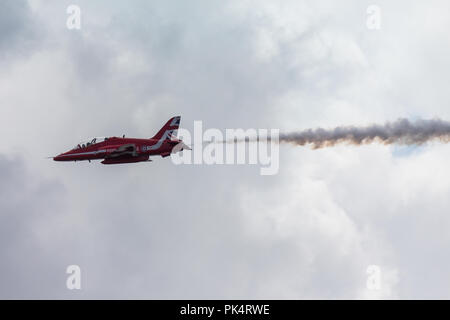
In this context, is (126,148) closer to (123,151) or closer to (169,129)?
(123,151)

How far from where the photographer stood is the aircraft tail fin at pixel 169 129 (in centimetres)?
10488

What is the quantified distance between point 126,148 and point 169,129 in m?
6.24

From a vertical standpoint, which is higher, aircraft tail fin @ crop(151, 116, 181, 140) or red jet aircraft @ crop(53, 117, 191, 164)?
aircraft tail fin @ crop(151, 116, 181, 140)

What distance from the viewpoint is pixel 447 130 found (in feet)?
314

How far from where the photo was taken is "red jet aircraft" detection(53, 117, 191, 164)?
102 m

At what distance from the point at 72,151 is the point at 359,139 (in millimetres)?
32386

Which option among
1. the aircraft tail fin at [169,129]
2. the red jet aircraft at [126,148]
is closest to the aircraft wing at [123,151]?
the red jet aircraft at [126,148]

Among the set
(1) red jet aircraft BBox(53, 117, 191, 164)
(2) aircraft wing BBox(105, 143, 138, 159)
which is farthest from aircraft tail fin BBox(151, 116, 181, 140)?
(2) aircraft wing BBox(105, 143, 138, 159)

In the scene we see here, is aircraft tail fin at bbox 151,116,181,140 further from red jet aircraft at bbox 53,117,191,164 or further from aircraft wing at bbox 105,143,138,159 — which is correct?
aircraft wing at bbox 105,143,138,159

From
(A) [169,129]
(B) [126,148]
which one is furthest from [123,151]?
(A) [169,129]
